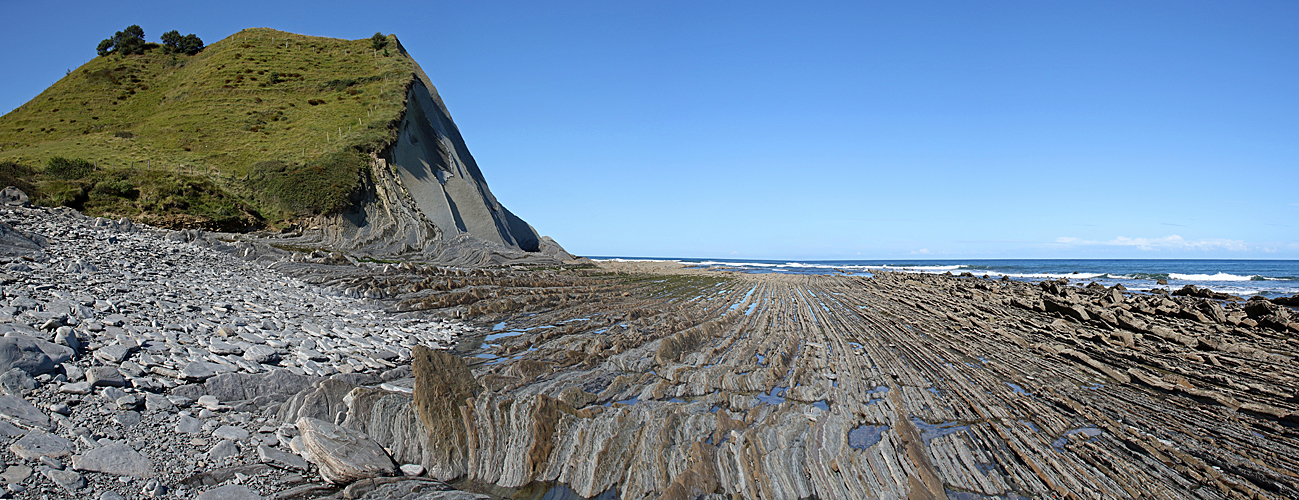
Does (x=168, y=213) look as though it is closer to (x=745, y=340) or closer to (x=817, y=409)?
(x=745, y=340)

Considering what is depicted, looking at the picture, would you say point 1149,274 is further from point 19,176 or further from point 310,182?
point 19,176

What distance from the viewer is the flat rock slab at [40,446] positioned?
16.7ft

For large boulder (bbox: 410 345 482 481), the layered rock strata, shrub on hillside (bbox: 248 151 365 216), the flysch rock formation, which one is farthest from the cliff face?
large boulder (bbox: 410 345 482 481)

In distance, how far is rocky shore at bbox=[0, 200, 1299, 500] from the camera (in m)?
5.94

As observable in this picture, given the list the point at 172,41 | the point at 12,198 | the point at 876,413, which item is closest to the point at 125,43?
the point at 172,41

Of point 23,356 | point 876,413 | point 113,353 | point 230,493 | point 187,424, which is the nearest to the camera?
point 230,493

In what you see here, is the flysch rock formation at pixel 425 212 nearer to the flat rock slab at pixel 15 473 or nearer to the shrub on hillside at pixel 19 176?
the shrub on hillside at pixel 19 176

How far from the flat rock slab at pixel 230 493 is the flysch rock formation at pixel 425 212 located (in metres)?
31.4

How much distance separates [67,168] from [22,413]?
131 feet

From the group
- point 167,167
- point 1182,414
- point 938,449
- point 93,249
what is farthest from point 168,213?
point 1182,414

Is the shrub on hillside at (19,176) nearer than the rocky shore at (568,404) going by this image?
No

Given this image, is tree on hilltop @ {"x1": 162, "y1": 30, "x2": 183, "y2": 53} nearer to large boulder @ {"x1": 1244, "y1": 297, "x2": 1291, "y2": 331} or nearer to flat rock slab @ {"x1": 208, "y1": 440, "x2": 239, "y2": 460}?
flat rock slab @ {"x1": 208, "y1": 440, "x2": 239, "y2": 460}

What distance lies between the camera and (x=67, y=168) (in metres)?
33.4

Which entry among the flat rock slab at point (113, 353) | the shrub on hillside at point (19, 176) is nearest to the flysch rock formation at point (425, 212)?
the shrub on hillside at point (19, 176)
